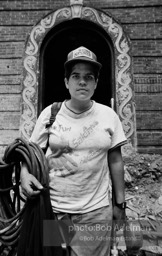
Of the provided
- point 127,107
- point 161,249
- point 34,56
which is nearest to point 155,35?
point 127,107

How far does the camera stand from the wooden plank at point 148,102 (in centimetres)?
618

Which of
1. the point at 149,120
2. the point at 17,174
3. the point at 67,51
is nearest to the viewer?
the point at 17,174

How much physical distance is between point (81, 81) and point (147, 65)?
4.86 metres

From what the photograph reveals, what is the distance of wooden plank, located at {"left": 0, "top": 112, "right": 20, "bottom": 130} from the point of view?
20.3 feet

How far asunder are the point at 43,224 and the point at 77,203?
0.78 ft

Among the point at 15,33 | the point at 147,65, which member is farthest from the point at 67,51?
the point at 147,65

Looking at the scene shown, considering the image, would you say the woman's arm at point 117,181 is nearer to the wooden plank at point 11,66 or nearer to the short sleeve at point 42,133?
the short sleeve at point 42,133

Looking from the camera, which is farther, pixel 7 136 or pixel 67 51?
pixel 67 51

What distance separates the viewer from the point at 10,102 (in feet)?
20.7

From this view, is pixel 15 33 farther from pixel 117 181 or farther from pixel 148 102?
pixel 117 181

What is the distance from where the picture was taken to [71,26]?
22.5ft

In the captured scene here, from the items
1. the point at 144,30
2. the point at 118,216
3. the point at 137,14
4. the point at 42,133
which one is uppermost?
the point at 137,14

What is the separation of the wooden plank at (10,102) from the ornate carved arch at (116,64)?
0.52ft

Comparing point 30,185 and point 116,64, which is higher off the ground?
point 116,64
